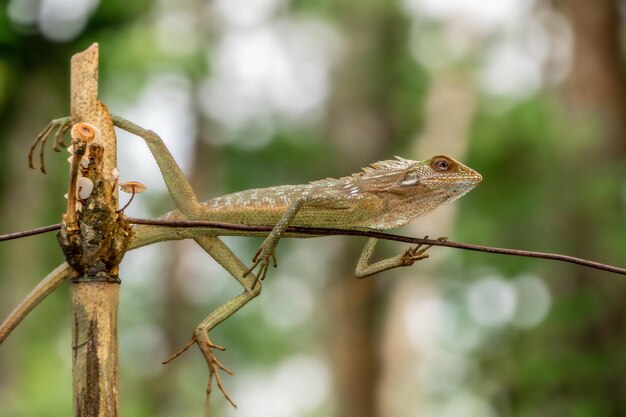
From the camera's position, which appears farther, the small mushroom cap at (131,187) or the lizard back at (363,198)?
the lizard back at (363,198)

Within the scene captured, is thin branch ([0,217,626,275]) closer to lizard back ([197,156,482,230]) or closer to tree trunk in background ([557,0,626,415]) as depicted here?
lizard back ([197,156,482,230])

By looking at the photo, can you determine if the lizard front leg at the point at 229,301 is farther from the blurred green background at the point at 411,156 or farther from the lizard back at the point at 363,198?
the blurred green background at the point at 411,156

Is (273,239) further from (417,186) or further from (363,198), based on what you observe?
(417,186)

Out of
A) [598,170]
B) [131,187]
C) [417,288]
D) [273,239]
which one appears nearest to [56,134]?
[131,187]

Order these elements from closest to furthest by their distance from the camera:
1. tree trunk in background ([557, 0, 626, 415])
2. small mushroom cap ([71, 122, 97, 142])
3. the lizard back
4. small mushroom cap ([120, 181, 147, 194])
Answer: small mushroom cap ([71, 122, 97, 142]), small mushroom cap ([120, 181, 147, 194]), the lizard back, tree trunk in background ([557, 0, 626, 415])

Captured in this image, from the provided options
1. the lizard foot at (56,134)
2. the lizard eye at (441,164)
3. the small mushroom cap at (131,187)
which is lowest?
the small mushroom cap at (131,187)

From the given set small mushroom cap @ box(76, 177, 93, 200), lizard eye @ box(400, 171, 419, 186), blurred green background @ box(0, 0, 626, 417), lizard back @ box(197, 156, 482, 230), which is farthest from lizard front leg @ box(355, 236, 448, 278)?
blurred green background @ box(0, 0, 626, 417)

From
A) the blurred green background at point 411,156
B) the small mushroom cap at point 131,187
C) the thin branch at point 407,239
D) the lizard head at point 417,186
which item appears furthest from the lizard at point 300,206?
the blurred green background at point 411,156
